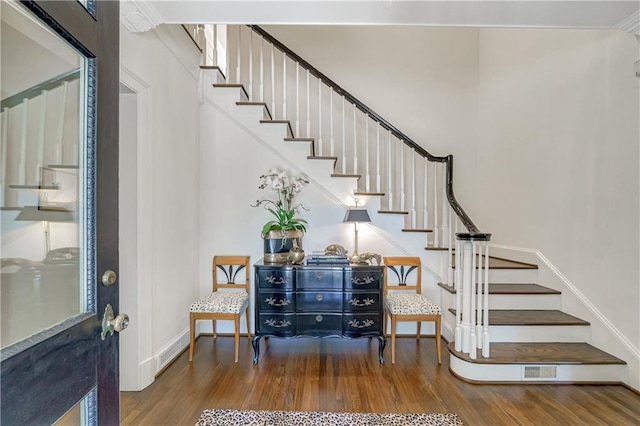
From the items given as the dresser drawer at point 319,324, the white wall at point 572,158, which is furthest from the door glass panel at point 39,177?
the white wall at point 572,158

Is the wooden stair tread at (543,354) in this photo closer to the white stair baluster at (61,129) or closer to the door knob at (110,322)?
the door knob at (110,322)

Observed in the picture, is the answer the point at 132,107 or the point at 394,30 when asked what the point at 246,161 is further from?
the point at 394,30

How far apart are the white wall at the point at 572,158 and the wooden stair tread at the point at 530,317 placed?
0.42ft

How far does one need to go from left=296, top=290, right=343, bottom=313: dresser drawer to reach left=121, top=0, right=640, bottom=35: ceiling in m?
2.07

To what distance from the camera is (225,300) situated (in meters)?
2.78

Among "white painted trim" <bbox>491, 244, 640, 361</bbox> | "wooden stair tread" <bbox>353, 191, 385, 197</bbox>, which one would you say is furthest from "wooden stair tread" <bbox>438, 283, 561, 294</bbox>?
"wooden stair tread" <bbox>353, 191, 385, 197</bbox>

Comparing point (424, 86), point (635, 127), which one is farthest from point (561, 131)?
point (424, 86)

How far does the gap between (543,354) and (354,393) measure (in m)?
1.53

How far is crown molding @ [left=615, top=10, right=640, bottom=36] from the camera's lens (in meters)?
2.01

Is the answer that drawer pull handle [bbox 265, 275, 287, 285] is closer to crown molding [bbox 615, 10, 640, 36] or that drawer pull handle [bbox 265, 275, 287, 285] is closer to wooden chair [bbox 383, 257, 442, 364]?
wooden chair [bbox 383, 257, 442, 364]

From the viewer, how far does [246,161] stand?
10.9ft

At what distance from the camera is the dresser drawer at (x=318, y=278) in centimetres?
273

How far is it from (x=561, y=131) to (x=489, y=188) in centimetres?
115

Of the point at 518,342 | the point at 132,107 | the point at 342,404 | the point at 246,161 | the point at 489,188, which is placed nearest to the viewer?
the point at 342,404
